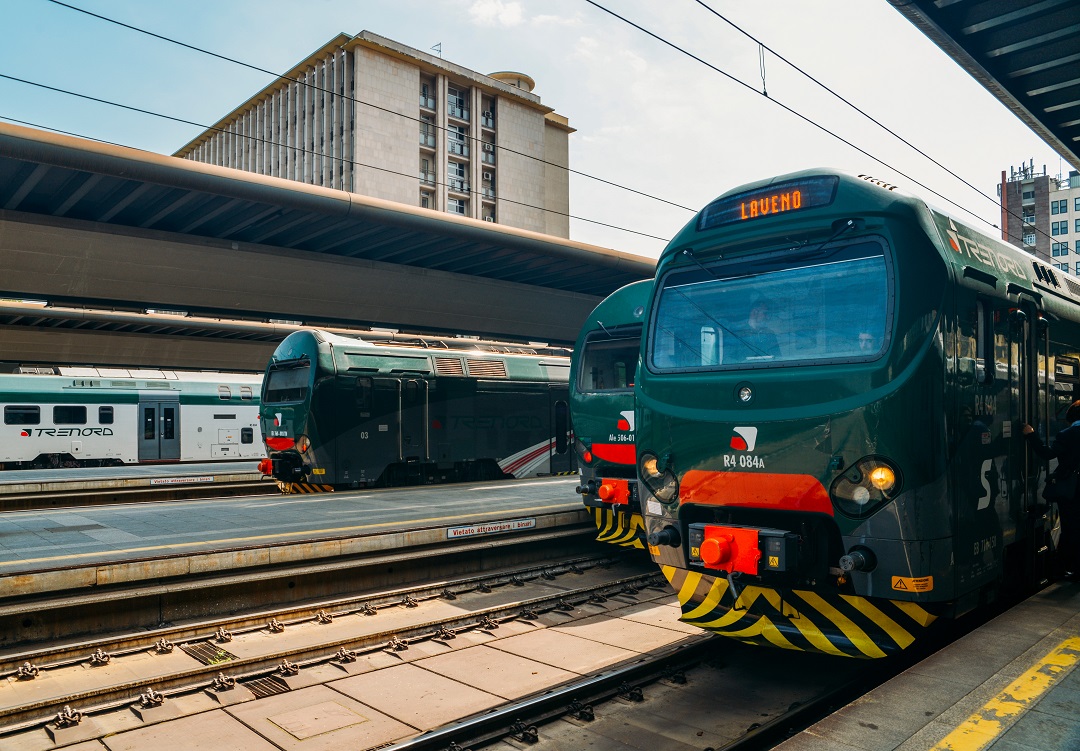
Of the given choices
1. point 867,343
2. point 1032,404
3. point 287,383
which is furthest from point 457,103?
point 867,343

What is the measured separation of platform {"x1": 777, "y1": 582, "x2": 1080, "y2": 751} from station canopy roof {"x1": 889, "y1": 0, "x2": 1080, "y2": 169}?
22.6 feet

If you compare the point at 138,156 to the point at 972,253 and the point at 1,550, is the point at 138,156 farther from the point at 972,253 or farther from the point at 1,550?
the point at 972,253

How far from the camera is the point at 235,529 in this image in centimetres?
1163

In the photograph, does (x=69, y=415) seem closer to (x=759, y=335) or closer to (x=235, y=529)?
(x=235, y=529)

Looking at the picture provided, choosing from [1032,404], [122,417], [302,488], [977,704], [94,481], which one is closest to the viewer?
[977,704]

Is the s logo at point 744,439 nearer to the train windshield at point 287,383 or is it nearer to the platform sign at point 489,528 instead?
the platform sign at point 489,528

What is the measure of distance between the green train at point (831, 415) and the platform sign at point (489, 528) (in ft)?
17.3

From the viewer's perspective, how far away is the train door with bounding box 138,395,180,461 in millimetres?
27609

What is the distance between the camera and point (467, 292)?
77.9 ft

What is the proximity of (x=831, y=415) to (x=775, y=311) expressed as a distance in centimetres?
90

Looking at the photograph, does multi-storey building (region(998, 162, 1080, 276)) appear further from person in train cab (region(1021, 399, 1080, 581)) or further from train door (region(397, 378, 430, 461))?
person in train cab (region(1021, 399, 1080, 581))

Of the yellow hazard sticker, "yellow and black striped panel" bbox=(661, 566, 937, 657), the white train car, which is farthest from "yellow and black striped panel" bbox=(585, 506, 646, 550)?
the white train car

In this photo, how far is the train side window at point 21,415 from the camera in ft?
82.1

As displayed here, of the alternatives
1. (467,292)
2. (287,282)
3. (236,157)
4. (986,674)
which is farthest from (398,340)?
(236,157)
